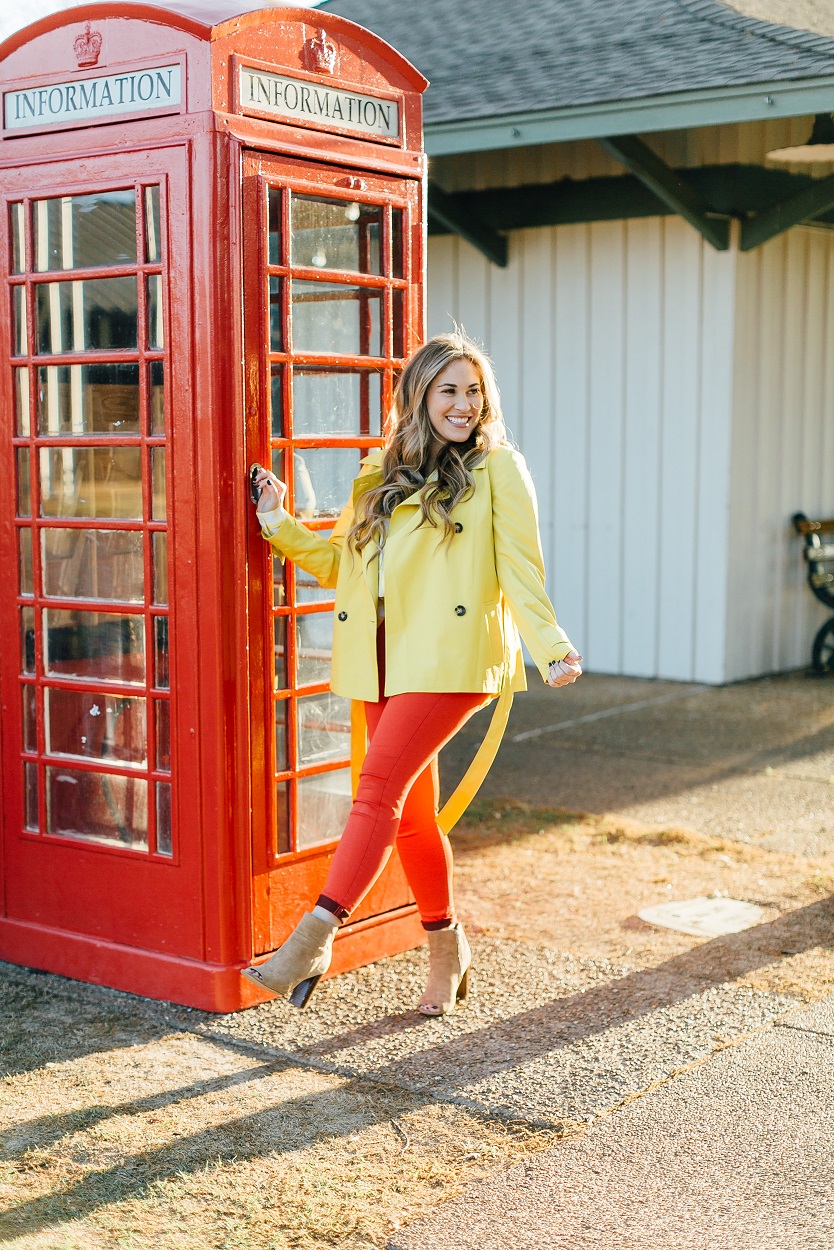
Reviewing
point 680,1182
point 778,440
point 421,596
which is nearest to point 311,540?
point 421,596

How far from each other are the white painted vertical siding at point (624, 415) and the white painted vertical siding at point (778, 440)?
17 centimetres

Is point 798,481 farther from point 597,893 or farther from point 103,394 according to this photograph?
point 103,394

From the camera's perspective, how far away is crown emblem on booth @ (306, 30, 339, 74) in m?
4.16

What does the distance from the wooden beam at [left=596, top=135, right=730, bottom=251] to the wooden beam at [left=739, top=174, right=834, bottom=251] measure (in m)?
0.13

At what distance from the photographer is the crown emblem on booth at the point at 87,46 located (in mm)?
4055

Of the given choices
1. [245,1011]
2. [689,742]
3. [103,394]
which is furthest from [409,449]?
[689,742]

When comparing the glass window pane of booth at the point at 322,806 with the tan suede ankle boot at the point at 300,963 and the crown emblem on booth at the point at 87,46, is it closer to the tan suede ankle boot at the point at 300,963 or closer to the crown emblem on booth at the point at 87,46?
the tan suede ankle boot at the point at 300,963

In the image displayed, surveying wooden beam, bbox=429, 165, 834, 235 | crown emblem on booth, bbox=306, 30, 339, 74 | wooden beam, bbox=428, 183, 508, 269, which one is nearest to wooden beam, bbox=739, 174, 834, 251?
wooden beam, bbox=429, 165, 834, 235

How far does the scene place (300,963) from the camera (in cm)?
372

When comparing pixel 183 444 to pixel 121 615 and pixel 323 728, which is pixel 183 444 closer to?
pixel 121 615

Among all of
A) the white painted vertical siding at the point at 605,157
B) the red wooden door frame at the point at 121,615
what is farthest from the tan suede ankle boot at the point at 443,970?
the white painted vertical siding at the point at 605,157

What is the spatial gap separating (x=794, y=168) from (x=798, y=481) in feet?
6.26

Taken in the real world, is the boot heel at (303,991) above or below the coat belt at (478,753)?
below

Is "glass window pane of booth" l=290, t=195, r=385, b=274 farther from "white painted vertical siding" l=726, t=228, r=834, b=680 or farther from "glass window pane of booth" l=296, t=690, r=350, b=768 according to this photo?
"white painted vertical siding" l=726, t=228, r=834, b=680
